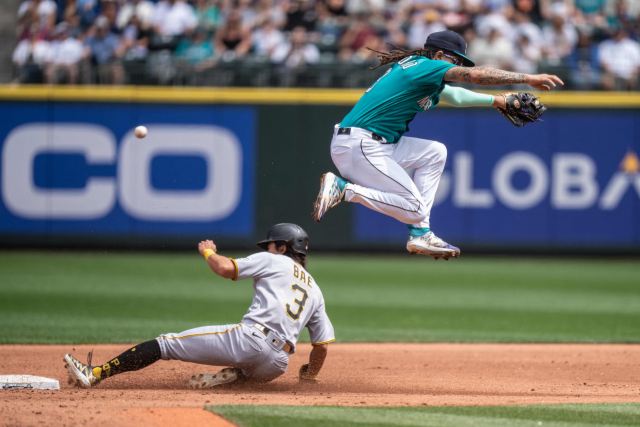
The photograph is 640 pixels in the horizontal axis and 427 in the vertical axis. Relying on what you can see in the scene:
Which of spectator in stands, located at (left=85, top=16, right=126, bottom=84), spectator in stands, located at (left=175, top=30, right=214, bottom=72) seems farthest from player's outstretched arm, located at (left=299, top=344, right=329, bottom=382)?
spectator in stands, located at (left=85, top=16, right=126, bottom=84)

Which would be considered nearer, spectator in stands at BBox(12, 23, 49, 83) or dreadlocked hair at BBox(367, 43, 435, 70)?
dreadlocked hair at BBox(367, 43, 435, 70)

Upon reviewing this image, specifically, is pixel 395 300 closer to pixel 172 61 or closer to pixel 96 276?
pixel 96 276

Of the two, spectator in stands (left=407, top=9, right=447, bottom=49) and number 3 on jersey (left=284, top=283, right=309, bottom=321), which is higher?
spectator in stands (left=407, top=9, right=447, bottom=49)

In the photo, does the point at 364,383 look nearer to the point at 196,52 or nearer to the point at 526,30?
the point at 196,52

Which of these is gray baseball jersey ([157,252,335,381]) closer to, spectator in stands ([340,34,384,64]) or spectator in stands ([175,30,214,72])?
spectator in stands ([175,30,214,72])

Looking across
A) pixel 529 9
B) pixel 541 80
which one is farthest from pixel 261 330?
pixel 529 9

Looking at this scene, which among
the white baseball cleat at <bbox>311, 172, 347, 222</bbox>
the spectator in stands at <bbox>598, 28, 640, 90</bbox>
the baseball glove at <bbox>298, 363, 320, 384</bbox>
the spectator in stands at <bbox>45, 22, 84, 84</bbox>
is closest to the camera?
the white baseball cleat at <bbox>311, 172, 347, 222</bbox>

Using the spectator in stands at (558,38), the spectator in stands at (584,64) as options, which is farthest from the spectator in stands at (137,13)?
the spectator in stands at (584,64)
